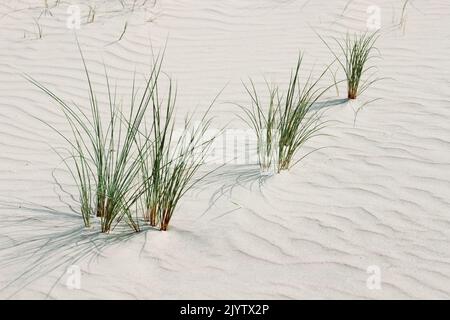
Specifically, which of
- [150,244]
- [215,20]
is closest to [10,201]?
[150,244]

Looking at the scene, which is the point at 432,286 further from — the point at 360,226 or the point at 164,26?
the point at 164,26

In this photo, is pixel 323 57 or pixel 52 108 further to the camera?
pixel 323 57

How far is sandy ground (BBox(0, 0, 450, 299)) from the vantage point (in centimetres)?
305

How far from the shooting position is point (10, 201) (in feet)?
12.5

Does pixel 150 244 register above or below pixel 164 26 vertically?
below

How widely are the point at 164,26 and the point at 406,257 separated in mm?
4186

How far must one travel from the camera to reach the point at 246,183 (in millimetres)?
3926

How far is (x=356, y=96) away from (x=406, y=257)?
217 centimetres

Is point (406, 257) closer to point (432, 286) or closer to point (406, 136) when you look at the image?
point (432, 286)

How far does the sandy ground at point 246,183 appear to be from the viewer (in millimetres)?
3051
